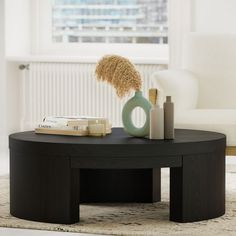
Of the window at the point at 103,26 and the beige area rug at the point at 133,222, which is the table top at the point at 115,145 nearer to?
the beige area rug at the point at 133,222

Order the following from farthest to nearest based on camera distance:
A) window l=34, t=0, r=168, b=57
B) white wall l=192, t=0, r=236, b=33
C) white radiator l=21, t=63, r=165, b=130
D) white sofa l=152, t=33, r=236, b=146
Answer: window l=34, t=0, r=168, b=57 → white radiator l=21, t=63, r=165, b=130 → white wall l=192, t=0, r=236, b=33 → white sofa l=152, t=33, r=236, b=146

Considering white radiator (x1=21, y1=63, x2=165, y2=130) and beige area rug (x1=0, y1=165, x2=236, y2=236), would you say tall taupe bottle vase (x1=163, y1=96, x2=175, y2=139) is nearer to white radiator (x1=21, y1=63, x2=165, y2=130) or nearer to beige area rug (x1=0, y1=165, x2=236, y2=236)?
beige area rug (x1=0, y1=165, x2=236, y2=236)

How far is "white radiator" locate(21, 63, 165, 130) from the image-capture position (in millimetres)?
5863

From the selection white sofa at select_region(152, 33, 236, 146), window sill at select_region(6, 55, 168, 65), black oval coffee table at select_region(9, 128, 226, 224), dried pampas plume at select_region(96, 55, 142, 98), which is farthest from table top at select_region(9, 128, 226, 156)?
window sill at select_region(6, 55, 168, 65)

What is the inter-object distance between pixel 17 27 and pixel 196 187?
3.40m

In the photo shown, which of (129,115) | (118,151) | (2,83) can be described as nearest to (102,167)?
(118,151)

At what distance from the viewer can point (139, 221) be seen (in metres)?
2.94

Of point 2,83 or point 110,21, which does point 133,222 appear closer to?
point 2,83

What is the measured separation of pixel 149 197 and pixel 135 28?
2.95m

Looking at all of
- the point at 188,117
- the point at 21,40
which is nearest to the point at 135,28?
the point at 21,40

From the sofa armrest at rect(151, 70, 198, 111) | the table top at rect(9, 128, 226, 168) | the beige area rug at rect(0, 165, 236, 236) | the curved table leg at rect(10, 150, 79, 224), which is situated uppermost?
the sofa armrest at rect(151, 70, 198, 111)

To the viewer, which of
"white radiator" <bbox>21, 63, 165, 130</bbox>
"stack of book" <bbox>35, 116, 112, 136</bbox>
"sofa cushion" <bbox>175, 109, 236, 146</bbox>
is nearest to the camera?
"stack of book" <bbox>35, 116, 112, 136</bbox>

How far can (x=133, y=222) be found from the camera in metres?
2.92

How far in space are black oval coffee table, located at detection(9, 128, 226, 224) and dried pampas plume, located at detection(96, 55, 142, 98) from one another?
0.73 feet
